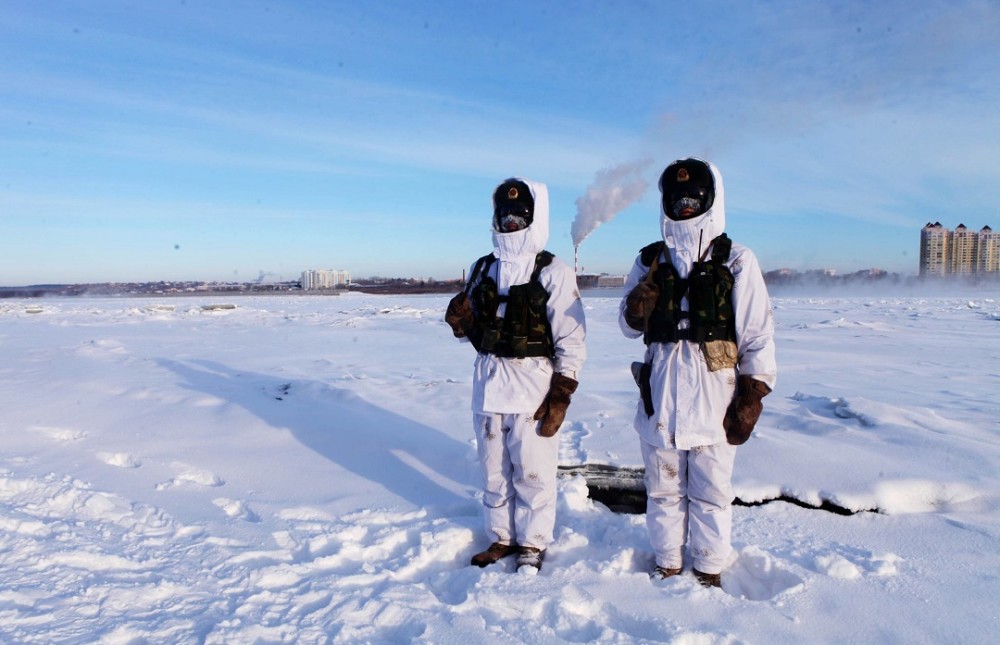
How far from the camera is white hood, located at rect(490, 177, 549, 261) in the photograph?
3.40 metres

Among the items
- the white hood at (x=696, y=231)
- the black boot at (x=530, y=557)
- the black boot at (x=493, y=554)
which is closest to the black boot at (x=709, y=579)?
the black boot at (x=530, y=557)

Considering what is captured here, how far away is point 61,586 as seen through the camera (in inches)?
108

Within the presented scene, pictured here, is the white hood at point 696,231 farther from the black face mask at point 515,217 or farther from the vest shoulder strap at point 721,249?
the black face mask at point 515,217

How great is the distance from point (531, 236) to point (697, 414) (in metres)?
1.34

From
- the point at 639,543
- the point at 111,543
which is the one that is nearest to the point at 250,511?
the point at 111,543

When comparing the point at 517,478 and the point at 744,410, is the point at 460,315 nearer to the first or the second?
the point at 517,478

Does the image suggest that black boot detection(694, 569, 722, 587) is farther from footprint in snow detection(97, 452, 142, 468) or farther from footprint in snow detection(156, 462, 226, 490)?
footprint in snow detection(97, 452, 142, 468)

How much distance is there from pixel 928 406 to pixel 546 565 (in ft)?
19.9

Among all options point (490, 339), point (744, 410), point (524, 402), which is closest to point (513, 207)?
point (490, 339)

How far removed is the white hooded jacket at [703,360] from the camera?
2855 millimetres

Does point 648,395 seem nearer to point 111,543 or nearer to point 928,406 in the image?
point 111,543

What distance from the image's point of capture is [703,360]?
2.88 m

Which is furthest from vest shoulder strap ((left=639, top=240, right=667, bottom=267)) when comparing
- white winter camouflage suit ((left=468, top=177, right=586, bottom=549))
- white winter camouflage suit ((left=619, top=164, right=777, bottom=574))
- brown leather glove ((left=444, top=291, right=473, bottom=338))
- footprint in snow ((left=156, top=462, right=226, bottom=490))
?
footprint in snow ((left=156, top=462, right=226, bottom=490))

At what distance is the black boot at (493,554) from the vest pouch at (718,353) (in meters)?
1.54
